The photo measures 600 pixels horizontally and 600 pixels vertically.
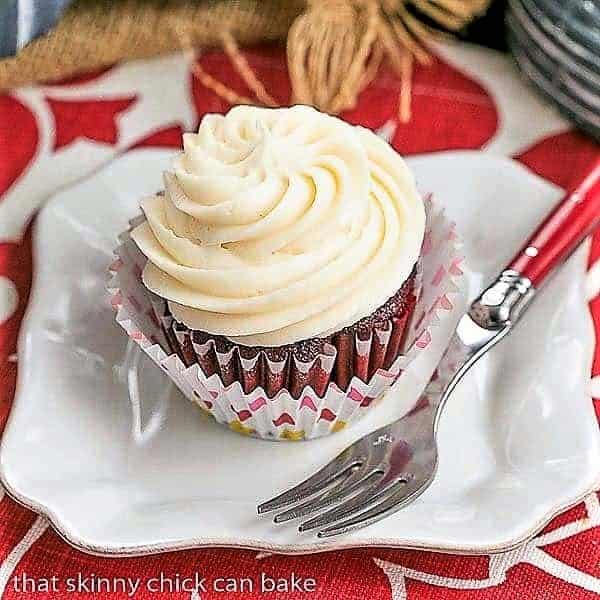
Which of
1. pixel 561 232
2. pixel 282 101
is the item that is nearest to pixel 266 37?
pixel 282 101

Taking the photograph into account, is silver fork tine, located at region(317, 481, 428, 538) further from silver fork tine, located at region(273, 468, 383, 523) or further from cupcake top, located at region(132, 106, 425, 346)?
cupcake top, located at region(132, 106, 425, 346)

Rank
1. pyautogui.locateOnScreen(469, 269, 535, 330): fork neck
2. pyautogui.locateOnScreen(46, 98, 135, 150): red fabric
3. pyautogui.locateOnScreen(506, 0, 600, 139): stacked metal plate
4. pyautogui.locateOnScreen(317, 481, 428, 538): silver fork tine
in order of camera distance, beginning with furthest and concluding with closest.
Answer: pyautogui.locateOnScreen(46, 98, 135, 150): red fabric
pyautogui.locateOnScreen(506, 0, 600, 139): stacked metal plate
pyautogui.locateOnScreen(469, 269, 535, 330): fork neck
pyautogui.locateOnScreen(317, 481, 428, 538): silver fork tine

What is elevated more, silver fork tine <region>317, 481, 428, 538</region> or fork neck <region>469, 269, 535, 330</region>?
fork neck <region>469, 269, 535, 330</region>

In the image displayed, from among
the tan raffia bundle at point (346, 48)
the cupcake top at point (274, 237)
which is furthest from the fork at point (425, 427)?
the tan raffia bundle at point (346, 48)

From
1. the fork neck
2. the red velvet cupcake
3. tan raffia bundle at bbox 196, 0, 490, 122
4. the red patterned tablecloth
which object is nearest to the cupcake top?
the red velvet cupcake

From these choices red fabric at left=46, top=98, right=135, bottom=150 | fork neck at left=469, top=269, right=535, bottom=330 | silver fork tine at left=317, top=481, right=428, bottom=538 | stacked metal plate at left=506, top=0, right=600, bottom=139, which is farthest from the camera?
red fabric at left=46, top=98, right=135, bottom=150
